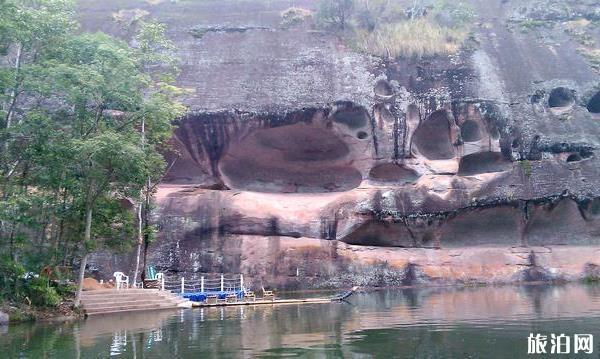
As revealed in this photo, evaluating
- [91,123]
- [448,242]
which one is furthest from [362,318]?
[448,242]

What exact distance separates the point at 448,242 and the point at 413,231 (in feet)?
7.57

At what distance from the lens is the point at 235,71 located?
2755 centimetres

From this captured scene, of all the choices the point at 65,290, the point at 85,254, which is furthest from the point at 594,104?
the point at 65,290

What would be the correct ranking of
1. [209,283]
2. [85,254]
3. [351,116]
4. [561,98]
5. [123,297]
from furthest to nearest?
[561,98] → [351,116] → [209,283] → [123,297] → [85,254]

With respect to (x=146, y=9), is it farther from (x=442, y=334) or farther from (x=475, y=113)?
(x=442, y=334)

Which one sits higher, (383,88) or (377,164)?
(383,88)

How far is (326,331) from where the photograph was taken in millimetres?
10094

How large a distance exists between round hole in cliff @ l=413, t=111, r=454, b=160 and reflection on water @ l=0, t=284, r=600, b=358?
13.5 meters

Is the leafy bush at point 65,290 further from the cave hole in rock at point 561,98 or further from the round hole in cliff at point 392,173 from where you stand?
the cave hole in rock at point 561,98

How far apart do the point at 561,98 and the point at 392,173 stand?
910cm

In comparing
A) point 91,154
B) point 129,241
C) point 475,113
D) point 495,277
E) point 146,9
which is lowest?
point 495,277

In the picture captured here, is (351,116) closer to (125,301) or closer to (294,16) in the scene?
(294,16)

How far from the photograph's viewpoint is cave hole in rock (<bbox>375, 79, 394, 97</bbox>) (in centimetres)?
2738

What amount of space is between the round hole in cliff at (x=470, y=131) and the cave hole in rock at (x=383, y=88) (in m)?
3.85
